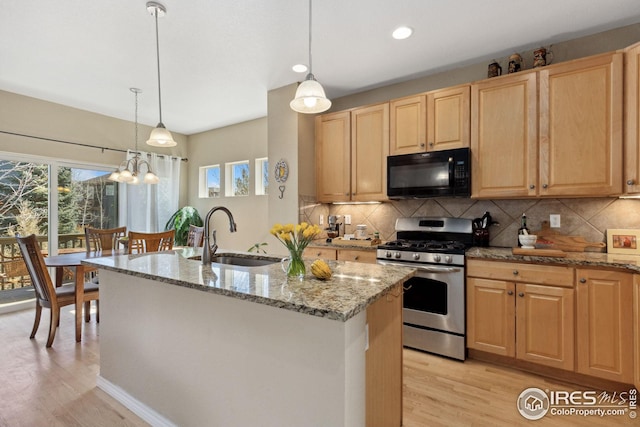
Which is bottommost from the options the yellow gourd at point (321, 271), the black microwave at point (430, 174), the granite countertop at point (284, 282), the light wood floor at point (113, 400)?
the light wood floor at point (113, 400)

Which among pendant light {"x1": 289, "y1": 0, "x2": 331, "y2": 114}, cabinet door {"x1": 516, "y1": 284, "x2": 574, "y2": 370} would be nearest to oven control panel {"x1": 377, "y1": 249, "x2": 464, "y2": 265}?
cabinet door {"x1": 516, "y1": 284, "x2": 574, "y2": 370}

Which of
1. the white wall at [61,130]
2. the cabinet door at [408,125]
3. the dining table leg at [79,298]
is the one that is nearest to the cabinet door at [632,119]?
the cabinet door at [408,125]

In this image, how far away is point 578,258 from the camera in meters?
2.23

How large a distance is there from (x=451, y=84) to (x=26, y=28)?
12.4 feet

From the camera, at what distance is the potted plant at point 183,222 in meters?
5.11

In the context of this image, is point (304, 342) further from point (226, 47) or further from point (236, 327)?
point (226, 47)

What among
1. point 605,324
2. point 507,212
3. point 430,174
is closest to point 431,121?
point 430,174

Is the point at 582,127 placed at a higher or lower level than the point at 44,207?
higher

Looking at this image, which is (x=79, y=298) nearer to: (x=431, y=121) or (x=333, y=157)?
(x=333, y=157)

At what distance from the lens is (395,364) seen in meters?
1.60

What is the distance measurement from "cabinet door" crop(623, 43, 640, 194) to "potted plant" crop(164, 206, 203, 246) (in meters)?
5.29

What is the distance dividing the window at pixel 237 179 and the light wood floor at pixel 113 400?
2.83 m

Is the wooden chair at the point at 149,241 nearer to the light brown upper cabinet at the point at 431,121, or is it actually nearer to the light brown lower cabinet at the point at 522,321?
the light brown upper cabinet at the point at 431,121

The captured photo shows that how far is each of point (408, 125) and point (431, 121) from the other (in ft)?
0.76
